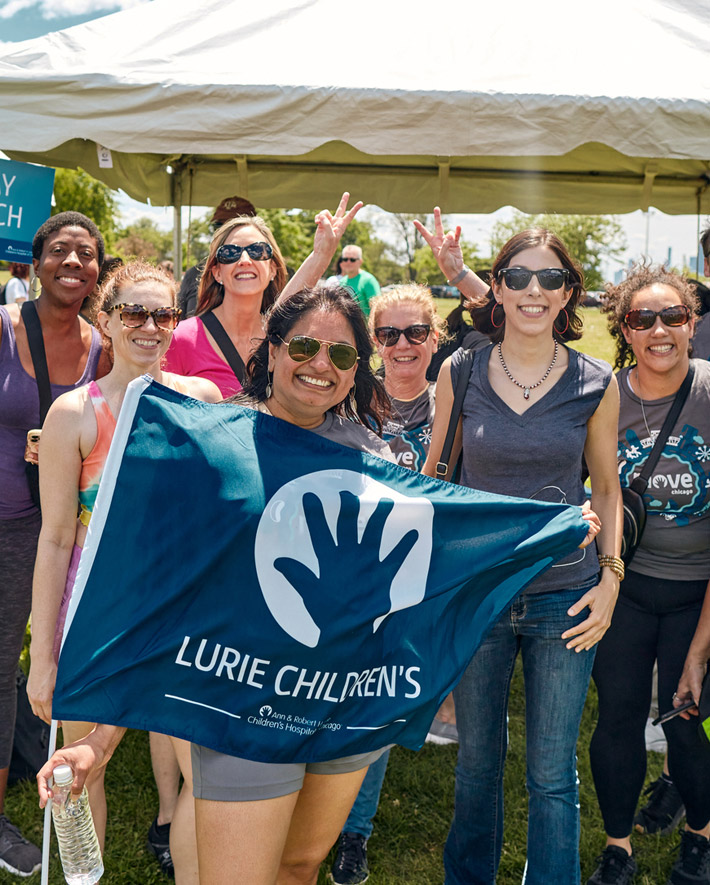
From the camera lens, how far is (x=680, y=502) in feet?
9.65

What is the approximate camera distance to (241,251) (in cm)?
342

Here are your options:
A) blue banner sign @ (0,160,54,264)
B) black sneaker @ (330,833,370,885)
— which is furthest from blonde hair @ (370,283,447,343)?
black sneaker @ (330,833,370,885)

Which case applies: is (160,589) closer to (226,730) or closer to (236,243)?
(226,730)

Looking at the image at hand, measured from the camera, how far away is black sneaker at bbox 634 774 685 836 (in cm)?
343

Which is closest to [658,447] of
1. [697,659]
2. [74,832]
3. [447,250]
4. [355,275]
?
[697,659]

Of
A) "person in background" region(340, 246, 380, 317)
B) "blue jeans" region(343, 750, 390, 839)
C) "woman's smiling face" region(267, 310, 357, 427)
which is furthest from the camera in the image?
"person in background" region(340, 246, 380, 317)

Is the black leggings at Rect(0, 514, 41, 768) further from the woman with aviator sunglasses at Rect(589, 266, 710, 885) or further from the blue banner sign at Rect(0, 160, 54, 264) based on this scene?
the woman with aviator sunglasses at Rect(589, 266, 710, 885)

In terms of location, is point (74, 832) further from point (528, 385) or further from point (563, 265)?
point (563, 265)

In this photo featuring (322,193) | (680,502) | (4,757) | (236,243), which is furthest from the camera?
(322,193)

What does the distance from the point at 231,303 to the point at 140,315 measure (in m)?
0.95

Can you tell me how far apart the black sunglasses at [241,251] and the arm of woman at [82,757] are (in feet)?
6.47

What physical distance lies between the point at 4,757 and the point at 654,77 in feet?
14.5

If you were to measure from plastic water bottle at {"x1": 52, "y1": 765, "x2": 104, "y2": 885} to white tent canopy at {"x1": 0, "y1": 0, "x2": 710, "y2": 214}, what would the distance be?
125 inches

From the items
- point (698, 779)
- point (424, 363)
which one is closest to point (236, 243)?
point (424, 363)
